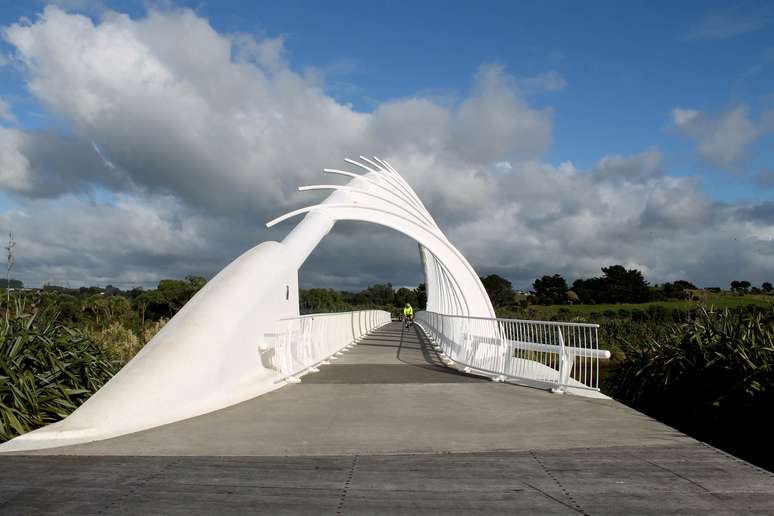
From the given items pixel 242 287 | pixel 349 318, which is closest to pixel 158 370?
pixel 242 287

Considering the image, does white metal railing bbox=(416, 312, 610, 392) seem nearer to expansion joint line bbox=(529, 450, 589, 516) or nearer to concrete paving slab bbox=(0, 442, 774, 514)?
expansion joint line bbox=(529, 450, 589, 516)

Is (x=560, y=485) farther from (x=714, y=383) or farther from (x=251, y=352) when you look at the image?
(x=251, y=352)

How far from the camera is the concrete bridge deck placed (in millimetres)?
4516

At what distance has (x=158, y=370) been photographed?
791cm

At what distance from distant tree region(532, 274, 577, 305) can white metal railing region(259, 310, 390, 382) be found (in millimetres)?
72134

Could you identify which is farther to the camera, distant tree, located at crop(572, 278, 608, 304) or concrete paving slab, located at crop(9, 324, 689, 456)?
distant tree, located at crop(572, 278, 608, 304)

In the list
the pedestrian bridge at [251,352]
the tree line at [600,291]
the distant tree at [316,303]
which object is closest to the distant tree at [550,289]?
the tree line at [600,291]

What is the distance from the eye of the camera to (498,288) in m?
107

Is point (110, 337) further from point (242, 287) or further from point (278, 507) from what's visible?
point (278, 507)

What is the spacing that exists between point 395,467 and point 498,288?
10312cm

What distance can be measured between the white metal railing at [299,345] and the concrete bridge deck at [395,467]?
8.84 ft

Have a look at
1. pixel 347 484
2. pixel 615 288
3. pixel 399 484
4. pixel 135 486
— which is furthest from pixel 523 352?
pixel 615 288

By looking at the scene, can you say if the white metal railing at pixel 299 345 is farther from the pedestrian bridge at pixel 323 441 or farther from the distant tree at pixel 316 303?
the distant tree at pixel 316 303

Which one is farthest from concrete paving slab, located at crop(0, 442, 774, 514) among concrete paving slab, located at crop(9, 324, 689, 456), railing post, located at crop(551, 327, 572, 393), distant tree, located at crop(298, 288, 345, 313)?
distant tree, located at crop(298, 288, 345, 313)
